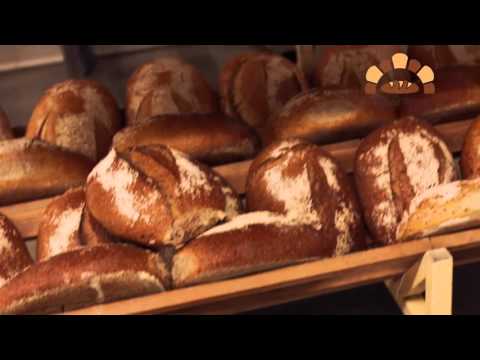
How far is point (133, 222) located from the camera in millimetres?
846

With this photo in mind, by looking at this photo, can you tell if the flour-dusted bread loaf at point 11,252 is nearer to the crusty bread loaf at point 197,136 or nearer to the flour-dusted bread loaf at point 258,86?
the crusty bread loaf at point 197,136

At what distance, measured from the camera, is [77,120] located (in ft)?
3.73

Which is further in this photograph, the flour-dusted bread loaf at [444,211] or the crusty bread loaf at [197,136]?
the crusty bread loaf at [197,136]

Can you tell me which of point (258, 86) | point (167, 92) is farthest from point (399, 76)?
point (167, 92)

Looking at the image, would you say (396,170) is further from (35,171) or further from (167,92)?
(35,171)

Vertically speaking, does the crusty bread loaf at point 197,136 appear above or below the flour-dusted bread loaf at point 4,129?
below

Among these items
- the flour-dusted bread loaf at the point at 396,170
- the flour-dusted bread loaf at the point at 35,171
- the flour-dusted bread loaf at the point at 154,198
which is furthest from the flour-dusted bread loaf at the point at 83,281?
the flour-dusted bread loaf at the point at 396,170

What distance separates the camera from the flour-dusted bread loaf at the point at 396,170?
3.05 ft

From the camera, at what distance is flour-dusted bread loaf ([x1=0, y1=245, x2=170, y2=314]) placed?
75 centimetres

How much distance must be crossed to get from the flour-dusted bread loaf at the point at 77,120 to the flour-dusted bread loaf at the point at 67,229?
160mm

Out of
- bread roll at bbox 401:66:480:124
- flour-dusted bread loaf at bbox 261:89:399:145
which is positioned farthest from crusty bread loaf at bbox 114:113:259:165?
bread roll at bbox 401:66:480:124
